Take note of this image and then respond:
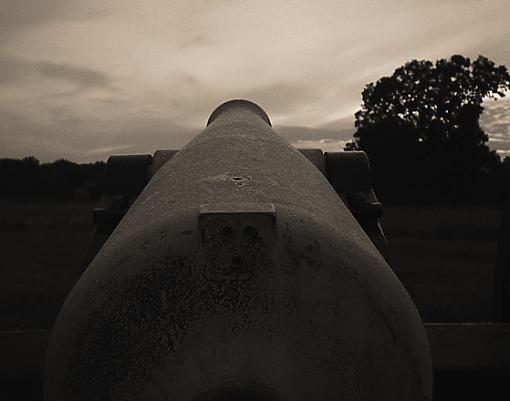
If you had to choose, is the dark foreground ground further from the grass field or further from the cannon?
the cannon

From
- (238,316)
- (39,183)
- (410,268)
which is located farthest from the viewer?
(39,183)

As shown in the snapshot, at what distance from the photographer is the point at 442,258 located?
16703 mm

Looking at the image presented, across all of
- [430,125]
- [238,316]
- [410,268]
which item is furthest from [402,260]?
[430,125]

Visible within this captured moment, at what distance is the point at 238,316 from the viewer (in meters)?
2.10

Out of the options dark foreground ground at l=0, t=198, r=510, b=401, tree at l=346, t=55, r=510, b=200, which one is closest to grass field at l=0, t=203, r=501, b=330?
dark foreground ground at l=0, t=198, r=510, b=401

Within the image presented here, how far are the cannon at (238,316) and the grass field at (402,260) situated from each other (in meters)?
2.12

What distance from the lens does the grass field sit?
10.6m

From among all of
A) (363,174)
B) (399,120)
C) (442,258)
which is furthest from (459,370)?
(399,120)

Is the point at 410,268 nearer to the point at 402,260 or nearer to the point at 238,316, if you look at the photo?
the point at 402,260

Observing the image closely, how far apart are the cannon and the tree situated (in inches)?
1452

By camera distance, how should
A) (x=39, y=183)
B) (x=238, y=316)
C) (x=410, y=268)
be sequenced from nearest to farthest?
(x=238, y=316) < (x=410, y=268) < (x=39, y=183)

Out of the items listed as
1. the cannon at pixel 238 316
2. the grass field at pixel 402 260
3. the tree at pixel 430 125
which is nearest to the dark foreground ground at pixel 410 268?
the grass field at pixel 402 260

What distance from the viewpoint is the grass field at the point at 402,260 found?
10594mm

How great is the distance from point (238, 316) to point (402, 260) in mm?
13994
